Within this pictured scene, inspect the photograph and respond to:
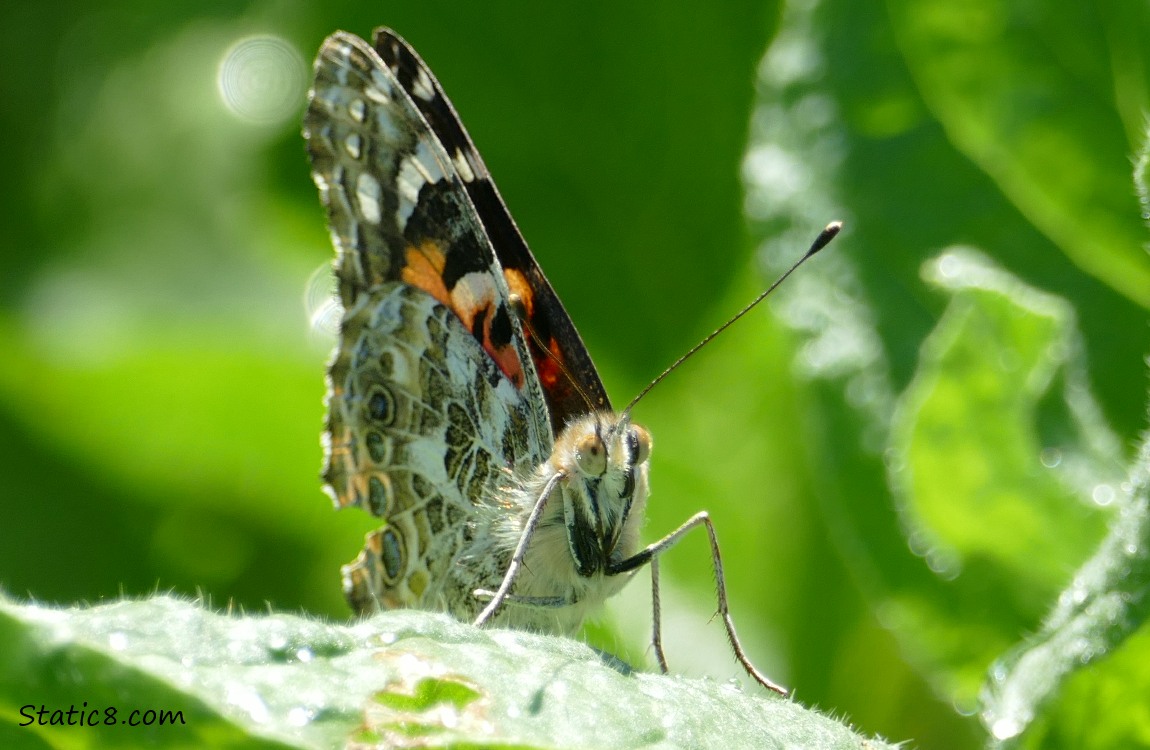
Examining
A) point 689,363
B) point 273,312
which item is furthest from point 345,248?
point 689,363

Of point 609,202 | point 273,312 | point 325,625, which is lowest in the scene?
point 273,312

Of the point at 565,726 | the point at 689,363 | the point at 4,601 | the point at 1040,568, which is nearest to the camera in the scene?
the point at 4,601

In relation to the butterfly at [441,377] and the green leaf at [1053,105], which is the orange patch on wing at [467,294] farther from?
the green leaf at [1053,105]

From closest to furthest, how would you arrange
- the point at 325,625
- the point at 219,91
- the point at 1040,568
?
the point at 325,625 < the point at 1040,568 < the point at 219,91

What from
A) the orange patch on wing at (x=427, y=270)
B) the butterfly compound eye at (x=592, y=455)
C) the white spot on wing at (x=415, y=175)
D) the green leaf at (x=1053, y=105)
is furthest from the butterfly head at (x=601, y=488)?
the green leaf at (x=1053, y=105)

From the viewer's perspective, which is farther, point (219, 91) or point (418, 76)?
point (219, 91)

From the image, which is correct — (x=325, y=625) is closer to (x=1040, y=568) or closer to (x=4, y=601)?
(x=4, y=601)

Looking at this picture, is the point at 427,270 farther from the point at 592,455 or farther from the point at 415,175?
the point at 592,455
